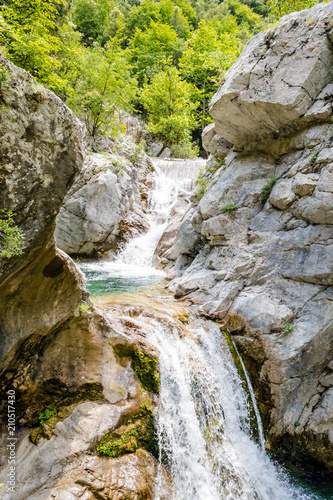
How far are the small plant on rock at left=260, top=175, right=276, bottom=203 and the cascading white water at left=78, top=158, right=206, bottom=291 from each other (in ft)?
16.6

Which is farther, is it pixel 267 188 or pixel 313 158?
pixel 267 188

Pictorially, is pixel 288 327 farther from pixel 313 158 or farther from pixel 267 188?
Answer: pixel 313 158

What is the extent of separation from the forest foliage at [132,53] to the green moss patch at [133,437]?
6.30m

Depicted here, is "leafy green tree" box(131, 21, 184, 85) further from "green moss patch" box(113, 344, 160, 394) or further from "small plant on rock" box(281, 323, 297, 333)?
"green moss patch" box(113, 344, 160, 394)

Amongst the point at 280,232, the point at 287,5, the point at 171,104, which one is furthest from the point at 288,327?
the point at 171,104

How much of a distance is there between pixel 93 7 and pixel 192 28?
42.1 ft

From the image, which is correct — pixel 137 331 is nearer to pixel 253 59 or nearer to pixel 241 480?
pixel 241 480

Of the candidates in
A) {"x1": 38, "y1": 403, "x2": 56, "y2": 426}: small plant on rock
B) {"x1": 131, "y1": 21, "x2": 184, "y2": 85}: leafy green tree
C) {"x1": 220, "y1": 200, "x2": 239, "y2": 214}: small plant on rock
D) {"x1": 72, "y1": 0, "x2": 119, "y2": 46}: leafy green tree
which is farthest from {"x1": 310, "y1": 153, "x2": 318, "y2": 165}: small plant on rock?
{"x1": 72, "y1": 0, "x2": 119, "y2": 46}: leafy green tree

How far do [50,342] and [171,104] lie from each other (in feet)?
78.8

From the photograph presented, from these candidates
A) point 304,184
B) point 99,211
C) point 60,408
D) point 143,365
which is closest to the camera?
point 60,408

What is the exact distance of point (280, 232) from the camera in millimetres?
7703

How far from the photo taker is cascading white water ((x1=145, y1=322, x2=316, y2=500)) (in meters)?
4.75

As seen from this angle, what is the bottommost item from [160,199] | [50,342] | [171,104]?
[50,342]

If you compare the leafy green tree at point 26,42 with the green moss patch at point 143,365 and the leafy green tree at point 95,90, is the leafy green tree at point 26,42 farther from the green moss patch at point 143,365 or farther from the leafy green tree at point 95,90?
the green moss patch at point 143,365
